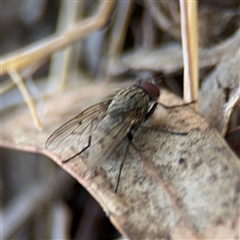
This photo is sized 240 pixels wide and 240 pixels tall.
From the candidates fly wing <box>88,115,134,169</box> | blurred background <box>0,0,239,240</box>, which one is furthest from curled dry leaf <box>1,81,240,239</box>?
blurred background <box>0,0,239,240</box>

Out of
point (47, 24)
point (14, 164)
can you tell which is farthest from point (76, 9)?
point (14, 164)

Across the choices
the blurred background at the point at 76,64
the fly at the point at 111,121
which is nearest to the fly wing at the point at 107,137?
the fly at the point at 111,121

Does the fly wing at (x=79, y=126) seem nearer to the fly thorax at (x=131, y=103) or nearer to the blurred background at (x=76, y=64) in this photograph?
the fly thorax at (x=131, y=103)

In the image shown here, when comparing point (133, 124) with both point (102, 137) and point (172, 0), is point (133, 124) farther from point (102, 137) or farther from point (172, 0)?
point (172, 0)

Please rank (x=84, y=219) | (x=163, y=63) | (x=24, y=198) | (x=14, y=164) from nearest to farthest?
(x=163, y=63) < (x=84, y=219) < (x=24, y=198) < (x=14, y=164)

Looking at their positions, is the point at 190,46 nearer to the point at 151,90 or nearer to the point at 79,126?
the point at 151,90

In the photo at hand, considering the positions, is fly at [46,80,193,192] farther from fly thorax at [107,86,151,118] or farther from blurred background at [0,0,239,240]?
blurred background at [0,0,239,240]
